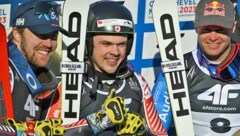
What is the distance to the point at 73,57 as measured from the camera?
6551 millimetres

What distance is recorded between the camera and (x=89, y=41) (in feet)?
20.4

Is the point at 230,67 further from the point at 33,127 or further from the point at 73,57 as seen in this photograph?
the point at 33,127

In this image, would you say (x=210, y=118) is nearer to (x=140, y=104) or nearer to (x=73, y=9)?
(x=140, y=104)

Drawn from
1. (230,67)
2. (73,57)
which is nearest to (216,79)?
(230,67)

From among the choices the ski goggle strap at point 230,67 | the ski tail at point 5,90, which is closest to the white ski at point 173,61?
the ski goggle strap at point 230,67

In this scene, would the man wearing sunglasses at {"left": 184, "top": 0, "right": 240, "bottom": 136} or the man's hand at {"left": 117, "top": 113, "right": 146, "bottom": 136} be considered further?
the man wearing sunglasses at {"left": 184, "top": 0, "right": 240, "bottom": 136}

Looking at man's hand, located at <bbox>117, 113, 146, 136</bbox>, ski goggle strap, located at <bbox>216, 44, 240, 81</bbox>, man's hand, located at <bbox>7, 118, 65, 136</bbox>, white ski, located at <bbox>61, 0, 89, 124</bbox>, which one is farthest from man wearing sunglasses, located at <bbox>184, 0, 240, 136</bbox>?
man's hand, located at <bbox>7, 118, 65, 136</bbox>

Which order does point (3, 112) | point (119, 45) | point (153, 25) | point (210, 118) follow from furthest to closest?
point (153, 25), point (210, 118), point (119, 45), point (3, 112)

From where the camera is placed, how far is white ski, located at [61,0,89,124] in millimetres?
6328

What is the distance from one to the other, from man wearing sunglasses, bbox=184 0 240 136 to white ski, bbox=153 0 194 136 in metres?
0.10

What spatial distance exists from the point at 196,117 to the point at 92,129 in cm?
145

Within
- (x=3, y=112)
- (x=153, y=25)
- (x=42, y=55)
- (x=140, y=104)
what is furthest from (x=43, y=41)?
(x=153, y=25)

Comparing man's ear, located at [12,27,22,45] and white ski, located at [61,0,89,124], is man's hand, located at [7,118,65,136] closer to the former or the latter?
man's ear, located at [12,27,22,45]

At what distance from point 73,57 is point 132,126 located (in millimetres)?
1305
